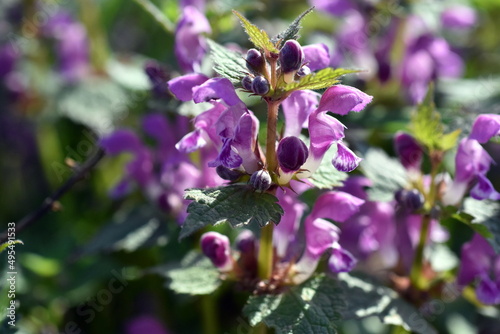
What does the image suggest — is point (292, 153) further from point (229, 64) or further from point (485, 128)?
point (485, 128)

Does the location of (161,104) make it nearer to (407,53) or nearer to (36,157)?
(407,53)

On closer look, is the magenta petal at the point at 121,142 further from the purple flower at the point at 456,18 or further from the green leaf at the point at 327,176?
the purple flower at the point at 456,18

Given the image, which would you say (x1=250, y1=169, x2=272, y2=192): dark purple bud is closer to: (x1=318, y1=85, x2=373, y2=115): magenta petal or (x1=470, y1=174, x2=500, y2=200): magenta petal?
(x1=318, y1=85, x2=373, y2=115): magenta petal

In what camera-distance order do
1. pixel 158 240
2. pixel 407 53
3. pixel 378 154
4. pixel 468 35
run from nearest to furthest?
1. pixel 378 154
2. pixel 158 240
3. pixel 407 53
4. pixel 468 35

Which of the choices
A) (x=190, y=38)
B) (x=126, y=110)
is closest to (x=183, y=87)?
(x=190, y=38)


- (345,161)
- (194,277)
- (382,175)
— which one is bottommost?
(382,175)

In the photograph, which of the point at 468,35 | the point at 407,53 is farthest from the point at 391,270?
the point at 468,35
